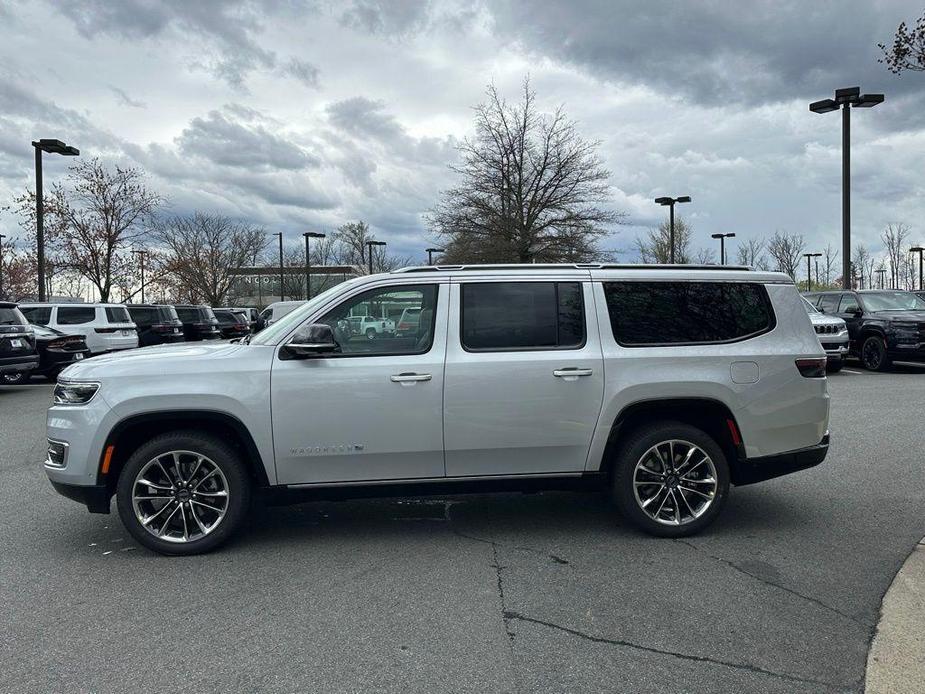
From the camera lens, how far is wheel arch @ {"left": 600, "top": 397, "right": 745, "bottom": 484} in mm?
4859

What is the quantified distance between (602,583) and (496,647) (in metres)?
1.00

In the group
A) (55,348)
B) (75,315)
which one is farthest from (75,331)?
(55,348)

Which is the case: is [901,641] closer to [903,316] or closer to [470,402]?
[470,402]

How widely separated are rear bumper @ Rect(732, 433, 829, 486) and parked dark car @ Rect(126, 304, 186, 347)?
19.3m

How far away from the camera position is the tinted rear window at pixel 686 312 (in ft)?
16.2

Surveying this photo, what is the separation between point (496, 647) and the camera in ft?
11.3

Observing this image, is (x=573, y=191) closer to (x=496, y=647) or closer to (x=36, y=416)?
(x=36, y=416)

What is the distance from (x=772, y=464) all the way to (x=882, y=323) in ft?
42.7

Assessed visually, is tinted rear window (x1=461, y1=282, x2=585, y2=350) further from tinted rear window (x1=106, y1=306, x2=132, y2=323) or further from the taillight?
tinted rear window (x1=106, y1=306, x2=132, y2=323)

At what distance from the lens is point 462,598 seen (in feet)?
13.1

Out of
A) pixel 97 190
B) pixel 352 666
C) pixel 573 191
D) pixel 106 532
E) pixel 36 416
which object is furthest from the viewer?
pixel 573 191

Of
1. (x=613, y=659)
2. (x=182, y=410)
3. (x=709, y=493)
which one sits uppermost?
(x=182, y=410)

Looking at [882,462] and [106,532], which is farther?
[882,462]

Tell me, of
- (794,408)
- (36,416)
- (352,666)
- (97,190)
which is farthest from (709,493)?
(97,190)
